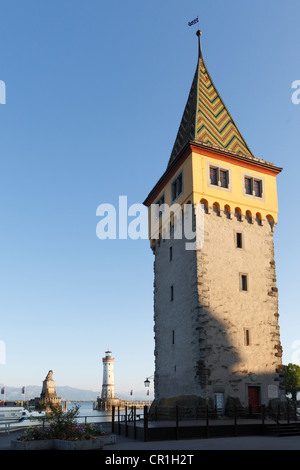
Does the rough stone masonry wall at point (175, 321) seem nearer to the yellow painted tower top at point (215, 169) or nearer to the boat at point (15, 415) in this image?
the yellow painted tower top at point (215, 169)

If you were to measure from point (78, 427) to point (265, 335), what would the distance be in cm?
1530

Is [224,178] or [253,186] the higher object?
[224,178]

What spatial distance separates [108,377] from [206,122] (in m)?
90.2

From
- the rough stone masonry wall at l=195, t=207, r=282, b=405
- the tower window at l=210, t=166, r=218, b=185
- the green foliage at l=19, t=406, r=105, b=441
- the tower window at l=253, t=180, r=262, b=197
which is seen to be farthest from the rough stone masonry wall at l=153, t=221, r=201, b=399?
the green foliage at l=19, t=406, r=105, b=441

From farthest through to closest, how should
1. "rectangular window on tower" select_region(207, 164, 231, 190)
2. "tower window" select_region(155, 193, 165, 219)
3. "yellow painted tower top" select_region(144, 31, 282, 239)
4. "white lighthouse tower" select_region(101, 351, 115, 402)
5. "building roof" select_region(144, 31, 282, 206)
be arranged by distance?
"white lighthouse tower" select_region(101, 351, 115, 402), "tower window" select_region(155, 193, 165, 219), "building roof" select_region(144, 31, 282, 206), "rectangular window on tower" select_region(207, 164, 231, 190), "yellow painted tower top" select_region(144, 31, 282, 239)

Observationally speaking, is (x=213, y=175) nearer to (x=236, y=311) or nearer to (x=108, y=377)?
(x=236, y=311)

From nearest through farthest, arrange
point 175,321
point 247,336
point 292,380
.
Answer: point 247,336 → point 175,321 → point 292,380

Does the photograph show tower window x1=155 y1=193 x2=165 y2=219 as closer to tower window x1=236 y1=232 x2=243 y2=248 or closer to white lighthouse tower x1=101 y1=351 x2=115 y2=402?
tower window x1=236 y1=232 x2=243 y2=248

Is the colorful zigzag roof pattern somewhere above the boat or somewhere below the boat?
above

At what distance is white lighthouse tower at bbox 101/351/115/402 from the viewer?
10694 cm

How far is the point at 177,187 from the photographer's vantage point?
99.3 ft

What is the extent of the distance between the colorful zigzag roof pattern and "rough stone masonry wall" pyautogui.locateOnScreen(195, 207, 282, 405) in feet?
19.1

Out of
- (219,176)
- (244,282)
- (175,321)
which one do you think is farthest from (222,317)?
Result: (219,176)

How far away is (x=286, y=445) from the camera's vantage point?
15.7 m
